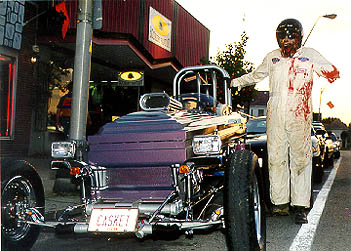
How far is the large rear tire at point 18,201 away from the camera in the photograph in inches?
137

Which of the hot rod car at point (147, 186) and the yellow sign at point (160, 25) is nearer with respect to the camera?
the hot rod car at point (147, 186)

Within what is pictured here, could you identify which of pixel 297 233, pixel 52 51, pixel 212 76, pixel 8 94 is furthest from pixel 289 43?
pixel 52 51

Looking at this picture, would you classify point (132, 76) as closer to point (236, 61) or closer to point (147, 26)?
point (147, 26)

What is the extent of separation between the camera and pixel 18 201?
12.0 ft

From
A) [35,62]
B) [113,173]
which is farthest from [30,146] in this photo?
[113,173]

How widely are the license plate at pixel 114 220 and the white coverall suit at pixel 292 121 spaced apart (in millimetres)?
2177

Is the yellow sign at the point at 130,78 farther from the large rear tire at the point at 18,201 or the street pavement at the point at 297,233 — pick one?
the large rear tire at the point at 18,201

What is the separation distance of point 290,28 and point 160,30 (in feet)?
40.9

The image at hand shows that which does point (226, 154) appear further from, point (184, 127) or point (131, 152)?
point (131, 152)

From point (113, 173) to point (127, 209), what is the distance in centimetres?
77

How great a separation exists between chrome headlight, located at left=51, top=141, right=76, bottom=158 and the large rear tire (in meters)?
0.27

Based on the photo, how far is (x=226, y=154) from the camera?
3660 millimetres

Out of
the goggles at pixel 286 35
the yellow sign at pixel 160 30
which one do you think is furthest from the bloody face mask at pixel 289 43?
the yellow sign at pixel 160 30

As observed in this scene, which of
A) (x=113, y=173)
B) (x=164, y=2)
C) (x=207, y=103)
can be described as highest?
(x=164, y=2)
